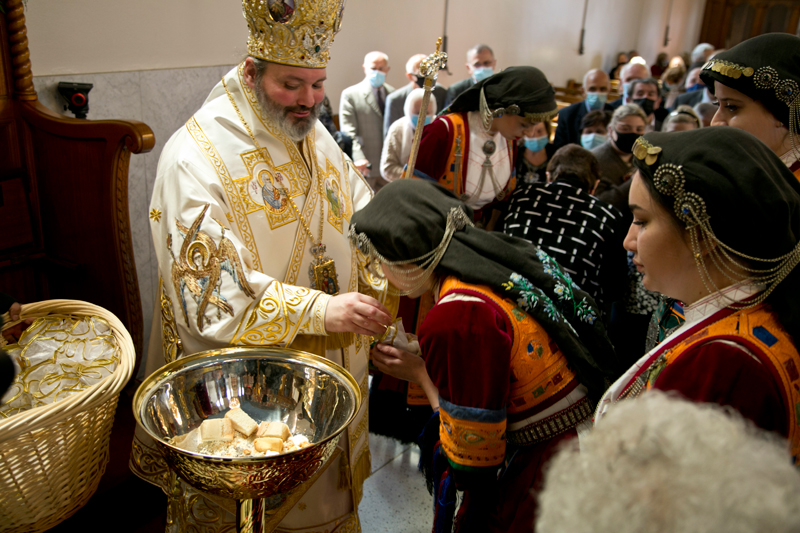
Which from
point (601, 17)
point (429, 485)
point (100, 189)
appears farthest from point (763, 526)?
point (601, 17)

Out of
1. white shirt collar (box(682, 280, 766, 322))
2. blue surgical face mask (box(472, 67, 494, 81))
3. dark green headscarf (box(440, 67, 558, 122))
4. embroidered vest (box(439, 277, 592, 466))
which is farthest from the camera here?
blue surgical face mask (box(472, 67, 494, 81))

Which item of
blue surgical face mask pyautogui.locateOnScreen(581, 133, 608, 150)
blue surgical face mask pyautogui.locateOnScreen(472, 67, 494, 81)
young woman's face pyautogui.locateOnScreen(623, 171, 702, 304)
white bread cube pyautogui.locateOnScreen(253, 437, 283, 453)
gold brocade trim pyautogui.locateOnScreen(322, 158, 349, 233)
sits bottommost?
blue surgical face mask pyautogui.locateOnScreen(581, 133, 608, 150)

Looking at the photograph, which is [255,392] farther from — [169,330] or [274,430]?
[169,330]

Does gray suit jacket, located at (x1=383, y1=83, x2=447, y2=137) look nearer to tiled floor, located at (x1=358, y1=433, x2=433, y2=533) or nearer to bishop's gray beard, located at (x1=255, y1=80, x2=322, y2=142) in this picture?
tiled floor, located at (x1=358, y1=433, x2=433, y2=533)

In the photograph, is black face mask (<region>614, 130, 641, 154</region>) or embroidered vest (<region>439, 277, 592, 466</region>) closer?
embroidered vest (<region>439, 277, 592, 466</region>)

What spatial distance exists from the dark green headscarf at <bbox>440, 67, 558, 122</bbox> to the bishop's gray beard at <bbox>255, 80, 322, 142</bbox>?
4.30 feet

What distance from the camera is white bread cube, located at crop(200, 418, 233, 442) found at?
51.9 inches

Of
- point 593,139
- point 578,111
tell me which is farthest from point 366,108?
point 593,139

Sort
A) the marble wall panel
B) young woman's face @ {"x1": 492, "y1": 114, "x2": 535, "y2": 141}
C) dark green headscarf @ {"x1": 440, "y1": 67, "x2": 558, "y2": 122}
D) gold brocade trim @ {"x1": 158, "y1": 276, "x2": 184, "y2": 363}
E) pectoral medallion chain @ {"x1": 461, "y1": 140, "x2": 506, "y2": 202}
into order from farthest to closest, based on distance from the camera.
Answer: the marble wall panel < pectoral medallion chain @ {"x1": 461, "y1": 140, "x2": 506, "y2": 202} < young woman's face @ {"x1": 492, "y1": 114, "x2": 535, "y2": 141} < dark green headscarf @ {"x1": 440, "y1": 67, "x2": 558, "y2": 122} < gold brocade trim @ {"x1": 158, "y1": 276, "x2": 184, "y2": 363}

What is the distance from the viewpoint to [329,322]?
1.75 meters

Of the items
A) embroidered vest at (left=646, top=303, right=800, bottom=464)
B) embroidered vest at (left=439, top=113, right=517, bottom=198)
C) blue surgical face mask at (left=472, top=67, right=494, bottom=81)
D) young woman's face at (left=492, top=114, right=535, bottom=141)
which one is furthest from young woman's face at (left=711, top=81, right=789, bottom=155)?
blue surgical face mask at (left=472, top=67, right=494, bottom=81)

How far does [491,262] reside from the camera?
4.97 ft

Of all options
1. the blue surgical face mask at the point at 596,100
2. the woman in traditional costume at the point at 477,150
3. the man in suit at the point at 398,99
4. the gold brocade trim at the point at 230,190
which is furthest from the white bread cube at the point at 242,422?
the blue surgical face mask at the point at 596,100

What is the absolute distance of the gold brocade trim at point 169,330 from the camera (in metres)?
1.82
